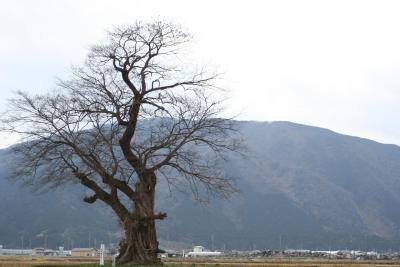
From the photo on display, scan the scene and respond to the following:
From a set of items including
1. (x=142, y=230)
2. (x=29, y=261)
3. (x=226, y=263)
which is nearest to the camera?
(x=142, y=230)

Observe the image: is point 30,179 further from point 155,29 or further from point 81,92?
point 155,29

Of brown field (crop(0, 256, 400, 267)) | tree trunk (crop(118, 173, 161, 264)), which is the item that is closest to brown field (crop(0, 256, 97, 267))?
brown field (crop(0, 256, 400, 267))

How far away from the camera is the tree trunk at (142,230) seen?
31.3m

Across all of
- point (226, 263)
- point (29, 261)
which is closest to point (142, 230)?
point (226, 263)

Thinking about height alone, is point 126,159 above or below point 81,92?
below

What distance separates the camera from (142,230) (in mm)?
31688

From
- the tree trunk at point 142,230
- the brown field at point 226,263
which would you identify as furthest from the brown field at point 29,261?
the tree trunk at point 142,230

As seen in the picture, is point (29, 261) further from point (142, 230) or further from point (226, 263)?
point (142, 230)

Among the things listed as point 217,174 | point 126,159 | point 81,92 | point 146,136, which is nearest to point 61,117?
point 81,92

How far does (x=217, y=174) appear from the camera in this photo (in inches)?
1331

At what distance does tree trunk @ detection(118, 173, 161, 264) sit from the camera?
31.3 meters

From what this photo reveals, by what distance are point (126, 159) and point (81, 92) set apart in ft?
13.0

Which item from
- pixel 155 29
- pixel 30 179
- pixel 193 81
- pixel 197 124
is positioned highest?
pixel 155 29

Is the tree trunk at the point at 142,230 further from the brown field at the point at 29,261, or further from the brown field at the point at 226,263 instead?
the brown field at the point at 29,261
